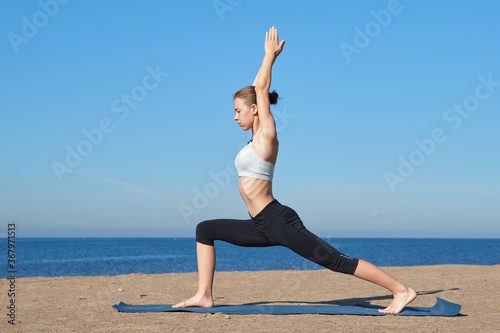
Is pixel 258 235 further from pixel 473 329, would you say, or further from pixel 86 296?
pixel 86 296

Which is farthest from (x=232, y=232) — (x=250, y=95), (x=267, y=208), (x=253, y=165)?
(x=250, y=95)

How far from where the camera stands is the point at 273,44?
16.2ft

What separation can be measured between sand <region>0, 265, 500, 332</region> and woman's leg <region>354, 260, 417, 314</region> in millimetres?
143

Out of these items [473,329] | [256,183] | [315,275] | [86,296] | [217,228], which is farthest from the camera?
[315,275]

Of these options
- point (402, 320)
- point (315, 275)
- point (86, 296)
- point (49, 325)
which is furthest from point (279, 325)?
point (315, 275)

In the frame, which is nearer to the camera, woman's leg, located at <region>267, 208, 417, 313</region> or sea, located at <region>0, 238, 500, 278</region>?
woman's leg, located at <region>267, 208, 417, 313</region>

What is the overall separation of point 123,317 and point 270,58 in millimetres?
2835

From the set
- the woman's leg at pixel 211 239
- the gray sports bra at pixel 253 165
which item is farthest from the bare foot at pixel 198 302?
the gray sports bra at pixel 253 165

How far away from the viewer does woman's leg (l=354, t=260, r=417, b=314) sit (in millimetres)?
4723

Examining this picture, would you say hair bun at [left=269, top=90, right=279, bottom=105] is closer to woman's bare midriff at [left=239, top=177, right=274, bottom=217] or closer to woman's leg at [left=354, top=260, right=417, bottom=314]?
woman's bare midriff at [left=239, top=177, right=274, bottom=217]

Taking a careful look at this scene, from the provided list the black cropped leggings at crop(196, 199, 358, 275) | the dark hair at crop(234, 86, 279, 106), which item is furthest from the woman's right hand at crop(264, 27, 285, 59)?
the black cropped leggings at crop(196, 199, 358, 275)

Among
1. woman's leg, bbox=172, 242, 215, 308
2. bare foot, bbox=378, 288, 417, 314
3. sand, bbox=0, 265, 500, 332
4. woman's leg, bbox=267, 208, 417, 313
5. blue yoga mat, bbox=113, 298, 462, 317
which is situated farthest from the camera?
woman's leg, bbox=172, 242, 215, 308

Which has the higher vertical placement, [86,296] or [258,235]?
[258,235]

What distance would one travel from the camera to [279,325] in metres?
4.50
